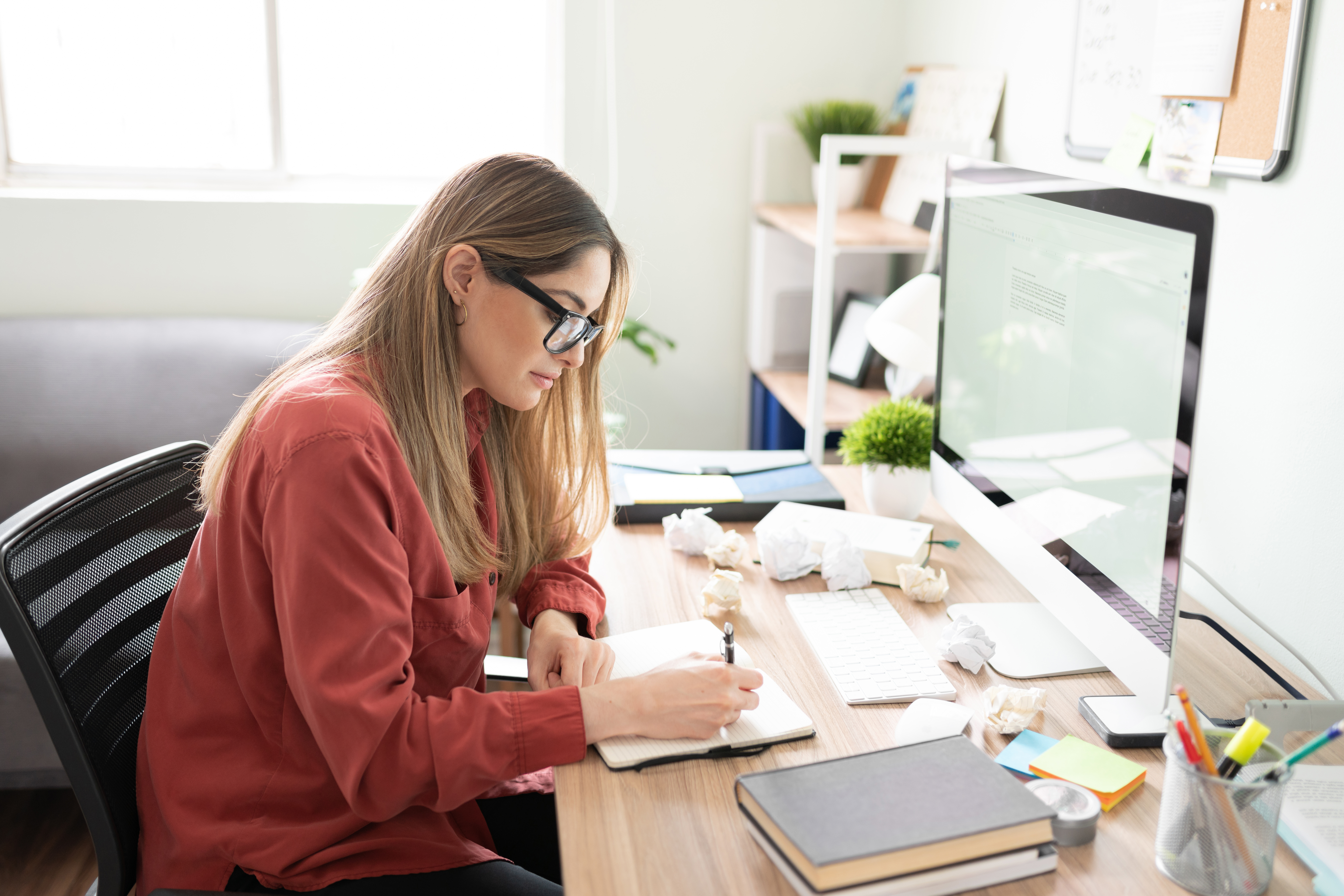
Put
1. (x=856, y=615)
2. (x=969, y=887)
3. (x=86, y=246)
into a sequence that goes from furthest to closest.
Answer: (x=86, y=246), (x=856, y=615), (x=969, y=887)

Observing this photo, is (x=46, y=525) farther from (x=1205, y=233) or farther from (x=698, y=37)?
(x=698, y=37)

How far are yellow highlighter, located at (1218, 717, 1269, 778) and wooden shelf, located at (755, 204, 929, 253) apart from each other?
1.24 meters

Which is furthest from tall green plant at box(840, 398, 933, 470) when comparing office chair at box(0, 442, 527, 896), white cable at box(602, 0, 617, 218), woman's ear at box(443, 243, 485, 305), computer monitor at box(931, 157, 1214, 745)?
white cable at box(602, 0, 617, 218)

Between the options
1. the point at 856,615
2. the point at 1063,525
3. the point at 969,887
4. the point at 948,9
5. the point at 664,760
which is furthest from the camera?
the point at 948,9

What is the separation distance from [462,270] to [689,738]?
48 cm

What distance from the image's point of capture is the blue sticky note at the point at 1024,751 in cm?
88

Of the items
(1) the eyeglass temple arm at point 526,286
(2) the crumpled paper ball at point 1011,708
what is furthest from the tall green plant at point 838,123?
(2) the crumpled paper ball at point 1011,708

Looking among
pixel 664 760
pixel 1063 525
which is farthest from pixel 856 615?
pixel 664 760

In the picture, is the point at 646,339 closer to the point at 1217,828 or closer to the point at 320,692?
the point at 320,692

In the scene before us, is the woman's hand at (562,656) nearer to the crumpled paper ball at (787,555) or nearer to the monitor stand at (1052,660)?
the crumpled paper ball at (787,555)

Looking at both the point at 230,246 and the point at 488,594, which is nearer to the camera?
the point at 488,594

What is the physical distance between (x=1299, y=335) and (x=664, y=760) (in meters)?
0.80

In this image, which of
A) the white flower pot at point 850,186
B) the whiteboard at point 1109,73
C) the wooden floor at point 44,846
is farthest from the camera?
the white flower pot at point 850,186

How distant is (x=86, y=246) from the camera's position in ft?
8.02
